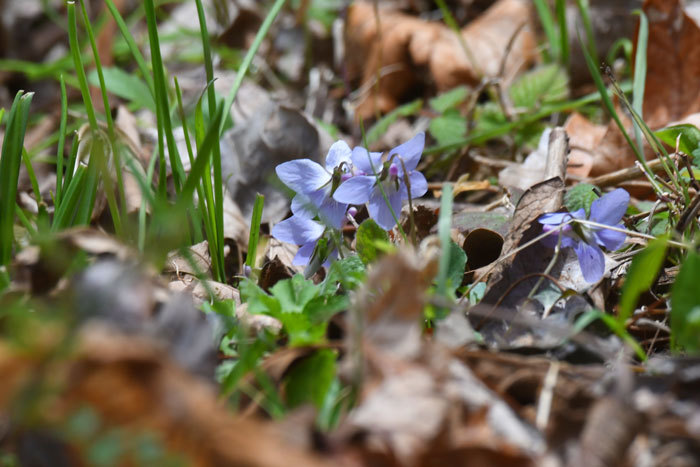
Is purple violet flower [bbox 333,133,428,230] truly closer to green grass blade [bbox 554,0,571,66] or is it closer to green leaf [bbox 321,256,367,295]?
green leaf [bbox 321,256,367,295]

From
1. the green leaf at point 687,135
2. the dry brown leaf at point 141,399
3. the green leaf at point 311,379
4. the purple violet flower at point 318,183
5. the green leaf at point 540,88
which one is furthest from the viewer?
the green leaf at point 540,88

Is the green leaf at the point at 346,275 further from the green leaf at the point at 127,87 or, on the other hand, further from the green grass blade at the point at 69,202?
the green leaf at the point at 127,87

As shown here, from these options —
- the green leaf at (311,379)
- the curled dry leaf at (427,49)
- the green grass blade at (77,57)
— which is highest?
the green grass blade at (77,57)

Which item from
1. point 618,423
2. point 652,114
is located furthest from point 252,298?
point 652,114

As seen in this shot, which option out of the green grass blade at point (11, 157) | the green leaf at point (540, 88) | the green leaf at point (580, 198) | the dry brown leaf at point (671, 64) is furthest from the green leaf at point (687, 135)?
the green grass blade at point (11, 157)

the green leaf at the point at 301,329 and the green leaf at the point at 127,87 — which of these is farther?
the green leaf at the point at 127,87

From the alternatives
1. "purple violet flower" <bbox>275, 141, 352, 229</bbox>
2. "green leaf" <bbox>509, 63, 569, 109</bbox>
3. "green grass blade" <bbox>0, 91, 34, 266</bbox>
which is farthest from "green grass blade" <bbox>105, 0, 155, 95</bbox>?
"green leaf" <bbox>509, 63, 569, 109</bbox>

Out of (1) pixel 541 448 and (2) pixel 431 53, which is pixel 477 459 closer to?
(1) pixel 541 448
